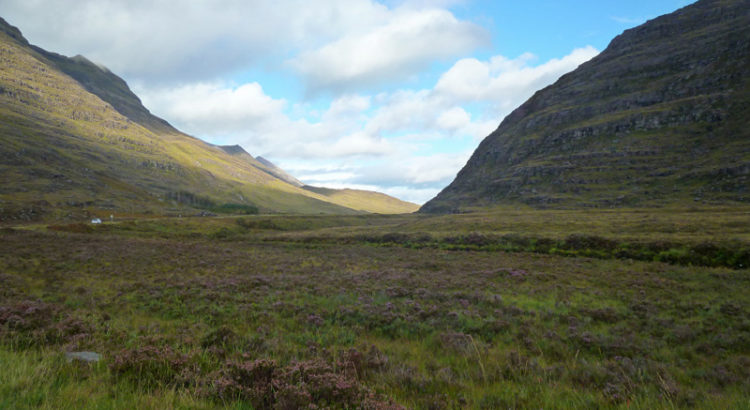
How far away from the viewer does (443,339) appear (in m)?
11.1

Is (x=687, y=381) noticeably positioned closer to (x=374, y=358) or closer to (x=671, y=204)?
(x=374, y=358)

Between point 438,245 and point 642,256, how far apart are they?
2471cm

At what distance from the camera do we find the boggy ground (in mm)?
6070

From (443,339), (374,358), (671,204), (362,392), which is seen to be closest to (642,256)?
(443,339)

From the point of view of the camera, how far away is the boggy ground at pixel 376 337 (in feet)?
19.9

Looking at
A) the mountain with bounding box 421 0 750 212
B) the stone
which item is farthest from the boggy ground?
the mountain with bounding box 421 0 750 212

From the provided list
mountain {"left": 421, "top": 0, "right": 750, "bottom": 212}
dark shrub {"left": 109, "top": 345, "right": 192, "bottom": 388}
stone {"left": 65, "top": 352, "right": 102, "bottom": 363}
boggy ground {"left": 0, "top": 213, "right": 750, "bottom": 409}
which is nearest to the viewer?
boggy ground {"left": 0, "top": 213, "right": 750, "bottom": 409}

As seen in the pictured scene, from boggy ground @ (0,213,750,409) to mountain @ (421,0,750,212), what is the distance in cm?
8232

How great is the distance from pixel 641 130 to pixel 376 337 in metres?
142

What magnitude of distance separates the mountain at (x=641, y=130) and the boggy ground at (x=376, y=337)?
3241 inches

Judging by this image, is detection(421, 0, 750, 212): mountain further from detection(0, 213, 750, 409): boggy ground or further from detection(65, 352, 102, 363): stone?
detection(65, 352, 102, 363): stone

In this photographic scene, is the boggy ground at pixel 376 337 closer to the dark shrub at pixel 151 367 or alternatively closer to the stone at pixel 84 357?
the dark shrub at pixel 151 367

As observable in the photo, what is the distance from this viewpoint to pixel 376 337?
12016mm

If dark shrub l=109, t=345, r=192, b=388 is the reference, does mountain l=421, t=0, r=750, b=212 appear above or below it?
above
